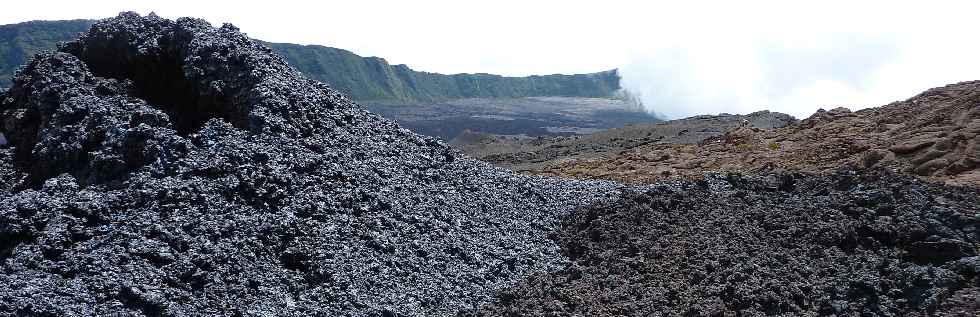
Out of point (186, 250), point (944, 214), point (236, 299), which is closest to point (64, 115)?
point (186, 250)

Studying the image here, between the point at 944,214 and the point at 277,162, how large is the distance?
747 cm

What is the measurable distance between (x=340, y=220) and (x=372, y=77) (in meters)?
117

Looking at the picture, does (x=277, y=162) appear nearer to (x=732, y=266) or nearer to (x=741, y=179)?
(x=732, y=266)

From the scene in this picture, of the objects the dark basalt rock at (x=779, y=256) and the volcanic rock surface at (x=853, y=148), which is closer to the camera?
the dark basalt rock at (x=779, y=256)

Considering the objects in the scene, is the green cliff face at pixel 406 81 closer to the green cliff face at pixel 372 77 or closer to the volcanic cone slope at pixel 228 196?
the green cliff face at pixel 372 77

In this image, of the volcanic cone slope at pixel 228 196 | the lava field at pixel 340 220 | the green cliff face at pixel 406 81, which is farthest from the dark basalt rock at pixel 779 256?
the green cliff face at pixel 406 81

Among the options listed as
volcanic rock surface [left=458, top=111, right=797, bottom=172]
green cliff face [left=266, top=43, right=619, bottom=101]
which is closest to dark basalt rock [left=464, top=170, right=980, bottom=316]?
volcanic rock surface [left=458, top=111, right=797, bottom=172]

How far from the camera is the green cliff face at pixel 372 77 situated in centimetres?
8694

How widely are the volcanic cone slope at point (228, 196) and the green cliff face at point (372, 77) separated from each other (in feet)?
259

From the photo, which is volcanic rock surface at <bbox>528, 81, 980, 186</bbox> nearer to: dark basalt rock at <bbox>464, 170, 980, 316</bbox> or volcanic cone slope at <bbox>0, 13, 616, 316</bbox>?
dark basalt rock at <bbox>464, 170, 980, 316</bbox>

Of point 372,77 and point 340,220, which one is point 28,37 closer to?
point 372,77

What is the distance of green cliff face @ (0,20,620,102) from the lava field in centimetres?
7946

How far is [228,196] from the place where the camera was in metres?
7.33

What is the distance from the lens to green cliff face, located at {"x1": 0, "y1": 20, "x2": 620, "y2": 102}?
86.9m
